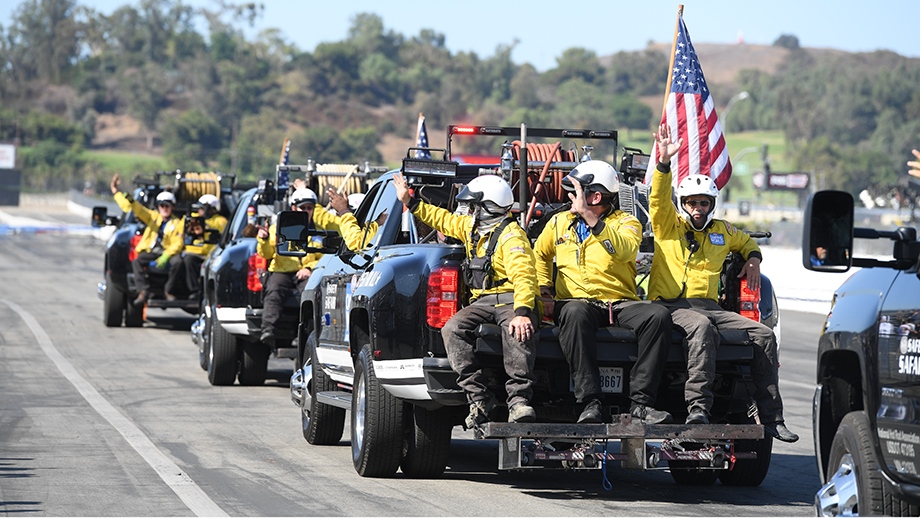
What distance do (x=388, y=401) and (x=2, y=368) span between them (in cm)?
831

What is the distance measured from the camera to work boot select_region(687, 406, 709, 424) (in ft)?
24.1

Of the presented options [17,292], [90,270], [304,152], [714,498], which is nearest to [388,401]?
[714,498]

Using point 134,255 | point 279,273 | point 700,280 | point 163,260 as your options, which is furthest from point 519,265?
point 134,255

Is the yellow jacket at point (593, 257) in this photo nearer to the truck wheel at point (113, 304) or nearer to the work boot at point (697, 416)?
the work boot at point (697, 416)

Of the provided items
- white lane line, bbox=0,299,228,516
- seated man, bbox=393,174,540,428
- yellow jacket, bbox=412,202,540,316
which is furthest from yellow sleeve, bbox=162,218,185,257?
seated man, bbox=393,174,540,428

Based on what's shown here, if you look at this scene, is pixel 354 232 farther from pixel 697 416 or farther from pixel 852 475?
pixel 852 475

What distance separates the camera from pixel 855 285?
19.0ft

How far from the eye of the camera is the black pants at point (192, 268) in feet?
62.2

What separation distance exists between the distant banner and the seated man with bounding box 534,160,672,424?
12300 cm

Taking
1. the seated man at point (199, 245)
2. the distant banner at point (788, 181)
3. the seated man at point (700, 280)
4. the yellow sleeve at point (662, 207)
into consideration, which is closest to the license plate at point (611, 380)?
the seated man at point (700, 280)

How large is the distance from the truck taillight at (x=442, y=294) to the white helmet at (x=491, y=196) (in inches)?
18.4

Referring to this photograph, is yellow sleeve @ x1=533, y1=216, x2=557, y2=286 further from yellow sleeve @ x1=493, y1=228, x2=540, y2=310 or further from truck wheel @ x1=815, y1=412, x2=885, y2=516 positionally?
truck wheel @ x1=815, y1=412, x2=885, y2=516

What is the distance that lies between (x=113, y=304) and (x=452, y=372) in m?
14.2

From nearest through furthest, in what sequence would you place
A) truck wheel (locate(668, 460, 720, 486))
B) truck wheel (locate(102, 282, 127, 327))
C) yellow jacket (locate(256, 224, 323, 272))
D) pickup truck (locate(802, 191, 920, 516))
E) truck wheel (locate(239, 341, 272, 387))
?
pickup truck (locate(802, 191, 920, 516))
truck wheel (locate(668, 460, 720, 486))
yellow jacket (locate(256, 224, 323, 272))
truck wheel (locate(239, 341, 272, 387))
truck wheel (locate(102, 282, 127, 327))
